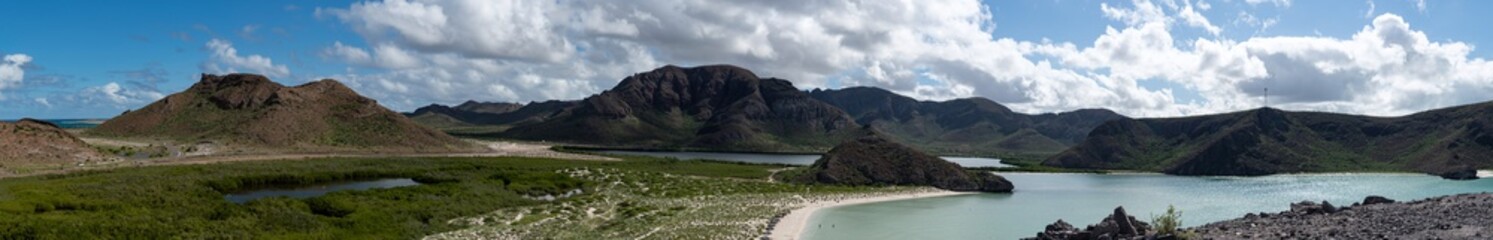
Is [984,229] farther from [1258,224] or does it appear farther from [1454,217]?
[1454,217]

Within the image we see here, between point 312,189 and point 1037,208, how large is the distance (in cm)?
6776

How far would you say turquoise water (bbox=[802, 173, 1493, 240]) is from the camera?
55.8m

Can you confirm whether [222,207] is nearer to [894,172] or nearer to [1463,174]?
[894,172]

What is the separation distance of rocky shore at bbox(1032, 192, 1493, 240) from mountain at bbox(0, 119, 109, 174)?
90.3m

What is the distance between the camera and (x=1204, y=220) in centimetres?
6681

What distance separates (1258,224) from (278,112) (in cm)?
14474

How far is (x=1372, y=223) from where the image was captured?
34031mm

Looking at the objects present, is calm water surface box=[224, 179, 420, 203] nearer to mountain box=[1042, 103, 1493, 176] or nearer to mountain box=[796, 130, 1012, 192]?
mountain box=[796, 130, 1012, 192]

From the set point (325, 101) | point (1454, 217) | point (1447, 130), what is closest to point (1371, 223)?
point (1454, 217)

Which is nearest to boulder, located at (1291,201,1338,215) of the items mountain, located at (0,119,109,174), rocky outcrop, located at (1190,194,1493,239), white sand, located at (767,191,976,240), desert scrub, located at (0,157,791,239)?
rocky outcrop, located at (1190,194,1493,239)

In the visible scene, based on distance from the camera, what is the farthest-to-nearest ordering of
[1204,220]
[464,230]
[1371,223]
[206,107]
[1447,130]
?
1. [1447,130]
2. [206,107]
3. [1204,220]
4. [464,230]
5. [1371,223]

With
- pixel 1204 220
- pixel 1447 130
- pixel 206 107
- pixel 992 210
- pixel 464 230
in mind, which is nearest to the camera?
pixel 464 230

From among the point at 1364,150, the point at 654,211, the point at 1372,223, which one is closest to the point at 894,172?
the point at 654,211

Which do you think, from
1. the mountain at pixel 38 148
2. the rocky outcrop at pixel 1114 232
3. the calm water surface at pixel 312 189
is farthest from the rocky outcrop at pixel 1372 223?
the mountain at pixel 38 148
